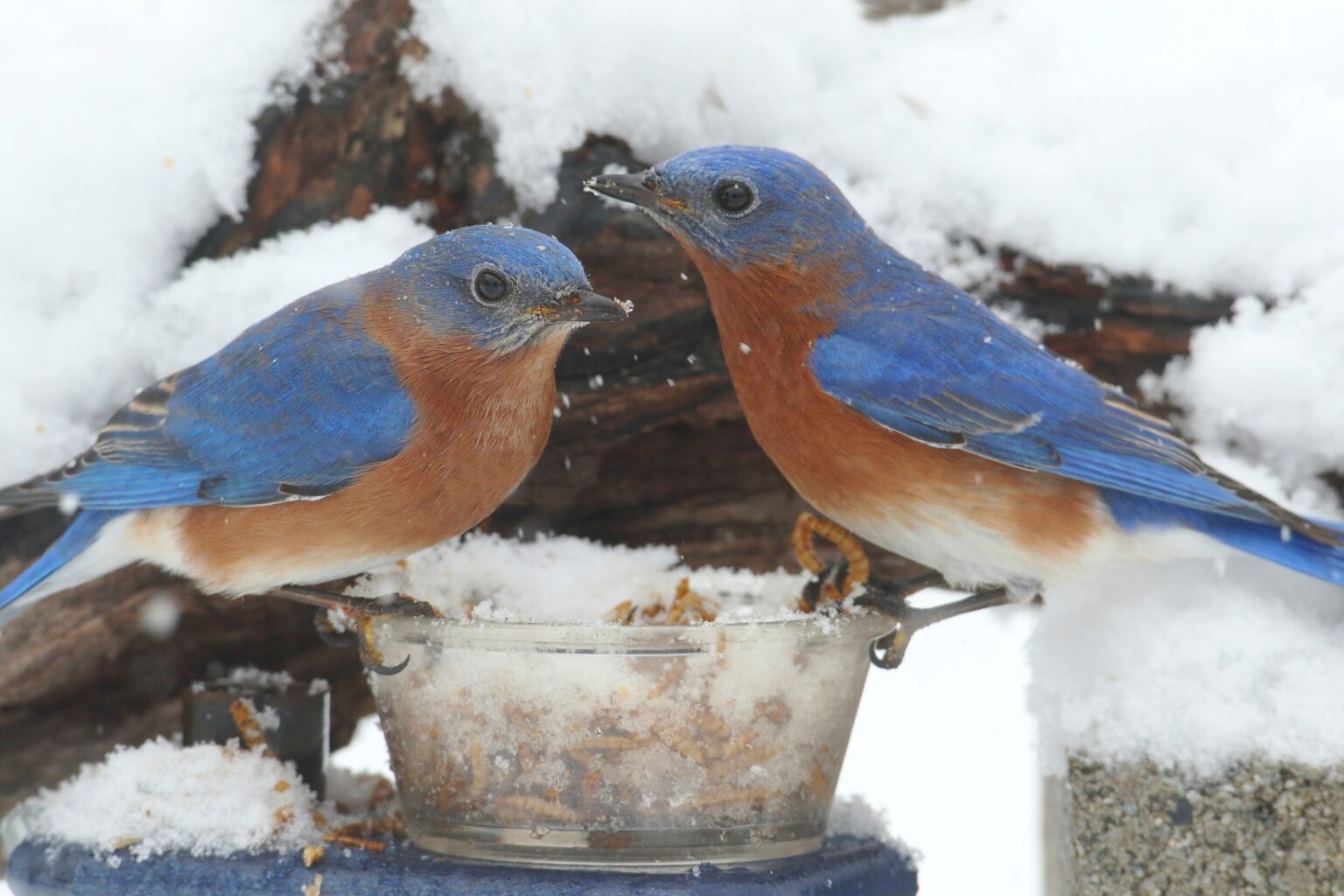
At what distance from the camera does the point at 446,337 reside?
3.19 meters

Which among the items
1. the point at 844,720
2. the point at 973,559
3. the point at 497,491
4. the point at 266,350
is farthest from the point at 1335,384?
the point at 266,350

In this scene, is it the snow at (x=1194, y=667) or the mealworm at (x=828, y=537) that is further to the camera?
the mealworm at (x=828, y=537)

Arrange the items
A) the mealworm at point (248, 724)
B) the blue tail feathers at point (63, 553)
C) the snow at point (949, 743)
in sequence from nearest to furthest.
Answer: the blue tail feathers at point (63, 553)
the mealworm at point (248, 724)
the snow at point (949, 743)

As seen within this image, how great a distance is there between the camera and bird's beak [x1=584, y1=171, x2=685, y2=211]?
3232 mm

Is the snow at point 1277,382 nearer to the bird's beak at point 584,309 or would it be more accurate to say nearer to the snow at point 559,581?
the snow at point 559,581

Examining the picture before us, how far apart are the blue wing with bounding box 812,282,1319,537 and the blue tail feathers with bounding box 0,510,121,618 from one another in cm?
164

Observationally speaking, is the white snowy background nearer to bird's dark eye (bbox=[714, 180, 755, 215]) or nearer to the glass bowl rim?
bird's dark eye (bbox=[714, 180, 755, 215])

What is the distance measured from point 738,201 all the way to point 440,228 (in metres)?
0.91

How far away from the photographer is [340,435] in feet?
10.2

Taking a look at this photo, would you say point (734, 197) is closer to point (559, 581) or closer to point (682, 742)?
point (559, 581)

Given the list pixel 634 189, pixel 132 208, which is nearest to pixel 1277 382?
pixel 634 189

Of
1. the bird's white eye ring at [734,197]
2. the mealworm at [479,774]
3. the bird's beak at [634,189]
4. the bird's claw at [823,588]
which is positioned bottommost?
the mealworm at [479,774]

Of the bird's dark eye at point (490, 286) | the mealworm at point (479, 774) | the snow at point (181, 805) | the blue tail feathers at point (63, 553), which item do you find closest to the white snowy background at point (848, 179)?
the blue tail feathers at point (63, 553)

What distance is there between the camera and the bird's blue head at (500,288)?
10.0ft
